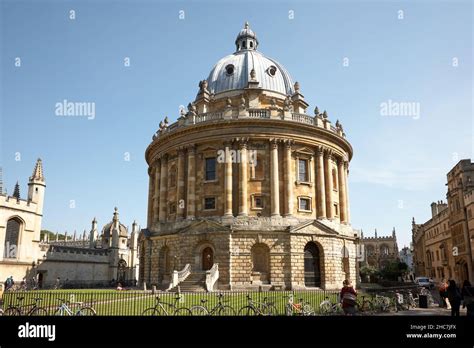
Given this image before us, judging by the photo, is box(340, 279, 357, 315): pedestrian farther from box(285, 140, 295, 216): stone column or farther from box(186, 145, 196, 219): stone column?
box(186, 145, 196, 219): stone column

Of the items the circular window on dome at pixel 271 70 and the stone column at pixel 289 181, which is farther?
the circular window on dome at pixel 271 70

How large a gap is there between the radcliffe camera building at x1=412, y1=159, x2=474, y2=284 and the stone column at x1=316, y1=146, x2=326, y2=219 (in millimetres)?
21717

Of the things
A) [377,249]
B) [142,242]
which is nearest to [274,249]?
[142,242]

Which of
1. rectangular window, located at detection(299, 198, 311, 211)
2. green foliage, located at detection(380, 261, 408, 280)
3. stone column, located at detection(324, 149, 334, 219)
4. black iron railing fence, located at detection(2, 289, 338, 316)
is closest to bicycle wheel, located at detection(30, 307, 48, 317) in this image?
black iron railing fence, located at detection(2, 289, 338, 316)

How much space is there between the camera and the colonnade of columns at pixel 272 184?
119 ft

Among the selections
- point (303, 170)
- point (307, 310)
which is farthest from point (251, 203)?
point (307, 310)

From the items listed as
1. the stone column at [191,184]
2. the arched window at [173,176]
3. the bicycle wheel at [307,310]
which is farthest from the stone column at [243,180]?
the bicycle wheel at [307,310]

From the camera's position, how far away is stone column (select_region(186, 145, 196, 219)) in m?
37.4

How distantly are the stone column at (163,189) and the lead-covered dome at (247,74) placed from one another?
11141mm

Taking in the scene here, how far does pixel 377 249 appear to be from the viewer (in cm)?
10869

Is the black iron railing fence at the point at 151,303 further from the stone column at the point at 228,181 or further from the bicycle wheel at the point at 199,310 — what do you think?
the stone column at the point at 228,181

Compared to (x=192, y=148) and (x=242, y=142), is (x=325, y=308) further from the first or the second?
(x=192, y=148)

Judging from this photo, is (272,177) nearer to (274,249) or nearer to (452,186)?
(274,249)

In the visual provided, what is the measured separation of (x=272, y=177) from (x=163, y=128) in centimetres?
1472
